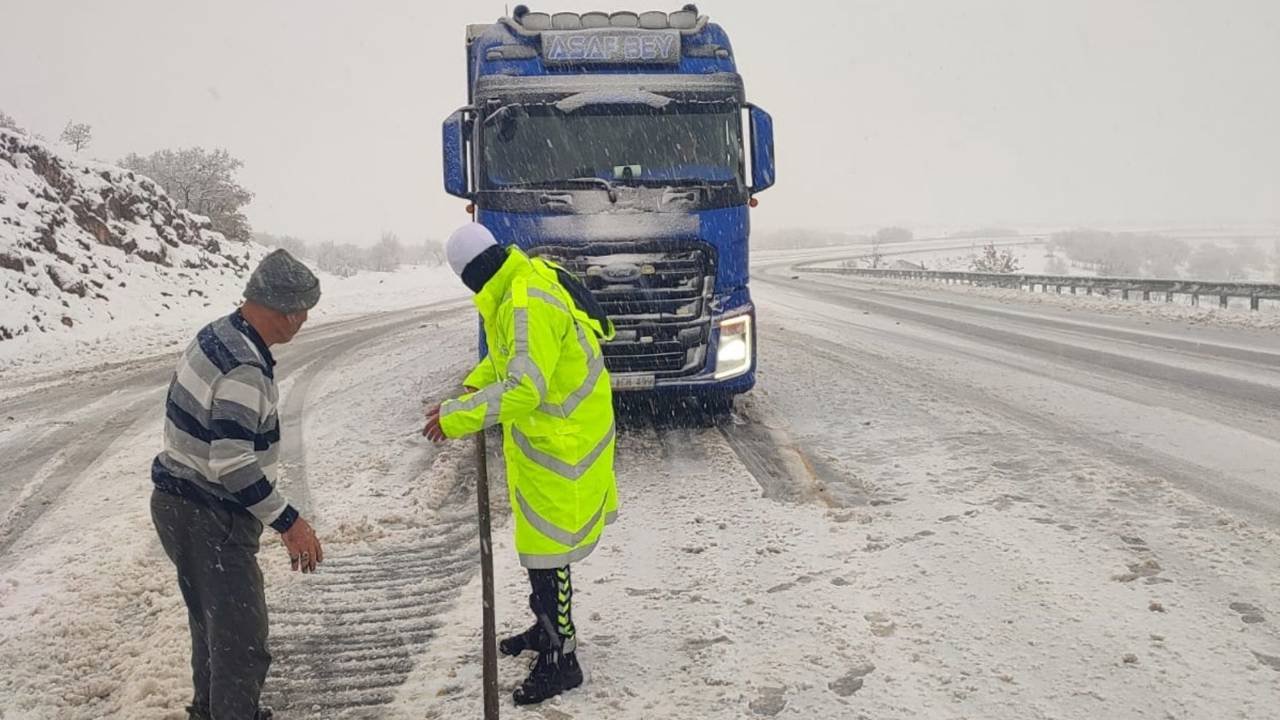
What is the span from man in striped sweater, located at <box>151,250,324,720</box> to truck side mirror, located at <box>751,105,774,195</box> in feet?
15.8

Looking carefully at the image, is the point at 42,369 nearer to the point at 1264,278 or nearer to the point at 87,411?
the point at 87,411

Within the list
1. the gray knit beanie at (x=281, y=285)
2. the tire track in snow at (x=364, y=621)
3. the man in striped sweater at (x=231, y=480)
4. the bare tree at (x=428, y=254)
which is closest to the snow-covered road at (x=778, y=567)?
the tire track in snow at (x=364, y=621)

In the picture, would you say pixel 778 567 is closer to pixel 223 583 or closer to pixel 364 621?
pixel 364 621

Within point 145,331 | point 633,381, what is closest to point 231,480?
point 633,381

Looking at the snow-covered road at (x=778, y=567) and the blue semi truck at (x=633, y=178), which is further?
the blue semi truck at (x=633, y=178)

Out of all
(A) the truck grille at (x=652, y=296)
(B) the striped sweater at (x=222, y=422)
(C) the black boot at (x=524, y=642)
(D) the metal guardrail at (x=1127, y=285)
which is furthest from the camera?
(D) the metal guardrail at (x=1127, y=285)

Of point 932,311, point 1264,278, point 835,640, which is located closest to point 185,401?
point 835,640

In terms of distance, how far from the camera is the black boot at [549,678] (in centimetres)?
318

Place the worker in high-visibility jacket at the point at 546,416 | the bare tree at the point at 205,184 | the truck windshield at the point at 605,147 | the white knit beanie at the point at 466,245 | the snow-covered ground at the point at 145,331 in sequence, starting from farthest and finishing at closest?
the bare tree at the point at 205,184 < the snow-covered ground at the point at 145,331 < the truck windshield at the point at 605,147 < the white knit beanie at the point at 466,245 < the worker in high-visibility jacket at the point at 546,416

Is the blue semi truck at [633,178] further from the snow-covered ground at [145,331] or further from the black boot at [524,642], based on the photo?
the snow-covered ground at [145,331]

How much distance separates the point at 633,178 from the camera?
258 inches

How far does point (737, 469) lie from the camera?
6160 millimetres

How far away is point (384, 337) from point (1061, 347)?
1125cm

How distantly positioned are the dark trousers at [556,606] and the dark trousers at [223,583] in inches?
40.5
